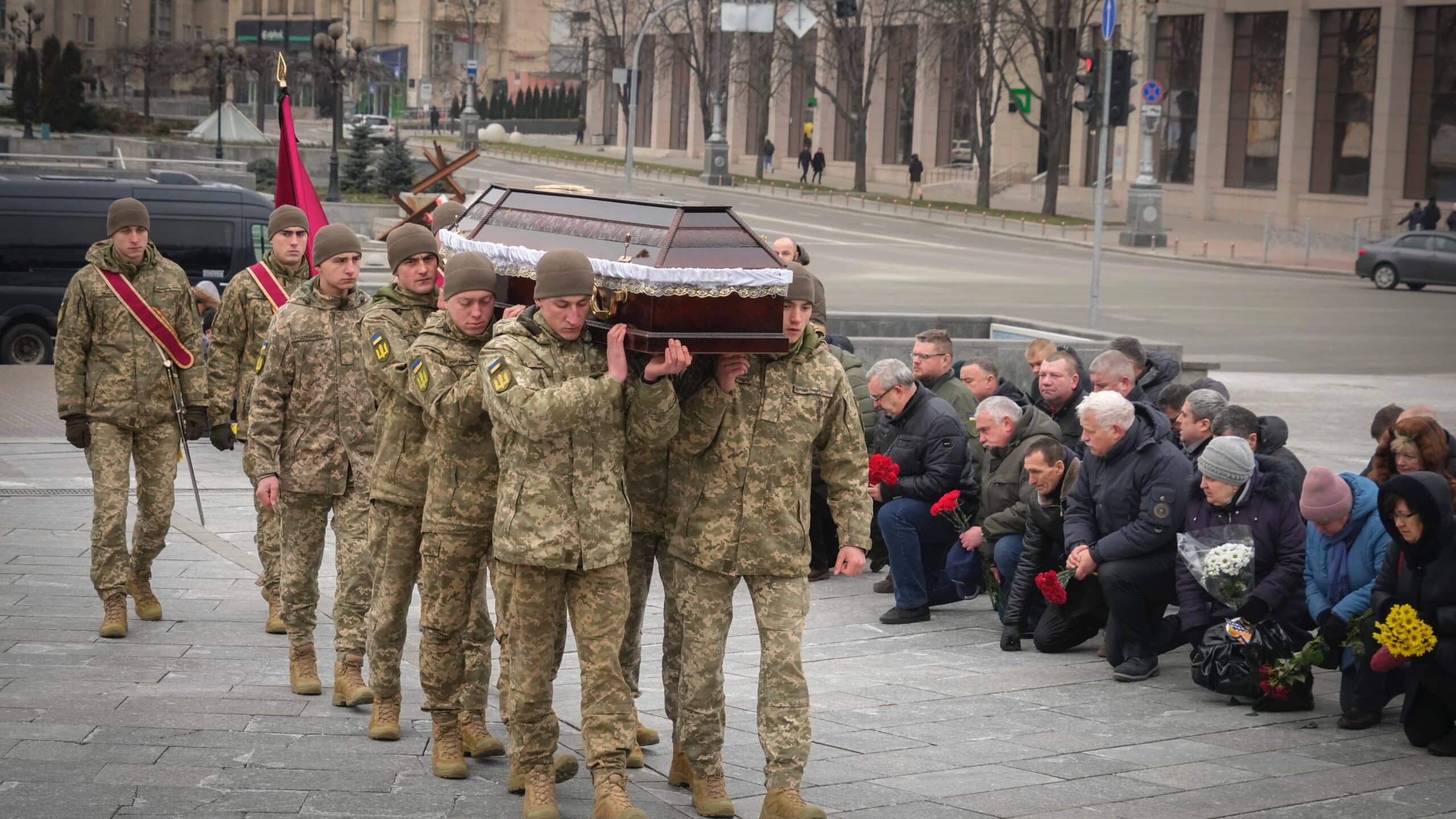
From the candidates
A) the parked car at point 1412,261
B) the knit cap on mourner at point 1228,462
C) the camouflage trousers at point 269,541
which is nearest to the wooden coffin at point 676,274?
the camouflage trousers at point 269,541

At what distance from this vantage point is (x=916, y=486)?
9617 mm

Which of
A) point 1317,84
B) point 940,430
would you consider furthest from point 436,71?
point 940,430

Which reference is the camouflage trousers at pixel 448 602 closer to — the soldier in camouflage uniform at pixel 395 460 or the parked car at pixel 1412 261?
the soldier in camouflage uniform at pixel 395 460

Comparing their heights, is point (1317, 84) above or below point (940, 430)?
above

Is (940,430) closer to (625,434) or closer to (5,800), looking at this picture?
(625,434)

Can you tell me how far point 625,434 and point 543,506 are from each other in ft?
1.29

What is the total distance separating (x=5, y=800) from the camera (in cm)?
568

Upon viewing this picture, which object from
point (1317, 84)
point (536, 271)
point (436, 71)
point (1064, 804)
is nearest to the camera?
point (536, 271)

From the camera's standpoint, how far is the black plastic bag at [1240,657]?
300 inches

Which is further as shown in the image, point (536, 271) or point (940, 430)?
point (940, 430)

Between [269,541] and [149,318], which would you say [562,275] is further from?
[149,318]

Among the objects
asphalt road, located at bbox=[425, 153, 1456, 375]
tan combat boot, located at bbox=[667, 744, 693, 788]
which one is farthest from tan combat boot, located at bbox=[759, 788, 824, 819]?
asphalt road, located at bbox=[425, 153, 1456, 375]

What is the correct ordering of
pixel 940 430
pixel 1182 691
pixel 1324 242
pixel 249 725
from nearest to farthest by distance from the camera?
pixel 249 725, pixel 1182 691, pixel 940 430, pixel 1324 242

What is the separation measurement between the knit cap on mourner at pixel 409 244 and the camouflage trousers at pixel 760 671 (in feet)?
5.66
